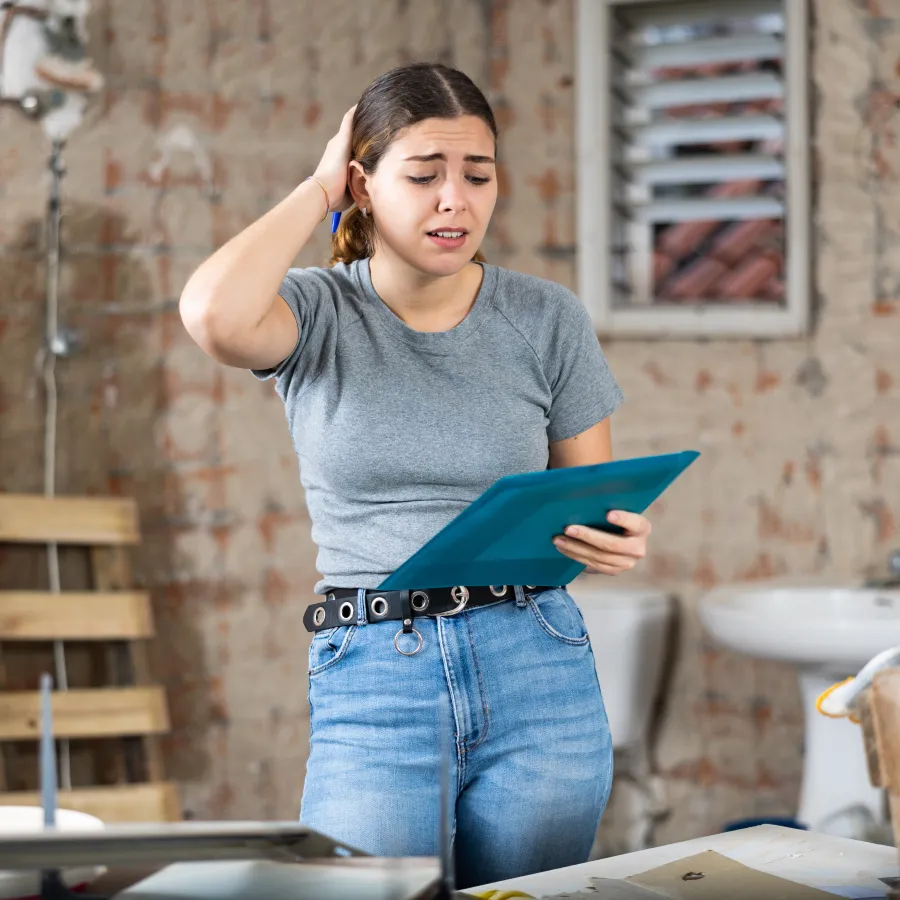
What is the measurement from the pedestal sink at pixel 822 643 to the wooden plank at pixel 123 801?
130 cm

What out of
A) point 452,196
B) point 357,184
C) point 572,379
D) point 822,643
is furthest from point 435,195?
point 822,643

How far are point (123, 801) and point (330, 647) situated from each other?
5.27 ft

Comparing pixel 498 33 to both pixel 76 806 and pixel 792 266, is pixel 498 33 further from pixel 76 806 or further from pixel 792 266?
pixel 76 806

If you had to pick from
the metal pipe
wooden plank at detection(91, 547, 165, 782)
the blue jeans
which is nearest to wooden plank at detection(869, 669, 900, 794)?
the blue jeans

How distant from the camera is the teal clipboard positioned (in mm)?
1140

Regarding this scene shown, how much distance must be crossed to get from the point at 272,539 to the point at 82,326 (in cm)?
72

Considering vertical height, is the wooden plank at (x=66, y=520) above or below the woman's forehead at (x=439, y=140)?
below

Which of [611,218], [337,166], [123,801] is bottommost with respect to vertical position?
[123,801]

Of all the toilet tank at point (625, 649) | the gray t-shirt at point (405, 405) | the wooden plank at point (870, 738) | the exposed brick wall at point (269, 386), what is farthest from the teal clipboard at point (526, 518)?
the exposed brick wall at point (269, 386)

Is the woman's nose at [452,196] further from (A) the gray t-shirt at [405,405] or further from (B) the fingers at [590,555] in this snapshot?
(B) the fingers at [590,555]

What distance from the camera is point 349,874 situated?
0.81 m

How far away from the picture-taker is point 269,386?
3.16m

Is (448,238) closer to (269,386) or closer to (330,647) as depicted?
(330,647)

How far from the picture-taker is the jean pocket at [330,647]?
1.37 metres
